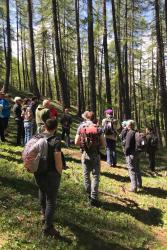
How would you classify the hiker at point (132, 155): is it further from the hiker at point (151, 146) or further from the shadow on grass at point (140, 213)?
the hiker at point (151, 146)

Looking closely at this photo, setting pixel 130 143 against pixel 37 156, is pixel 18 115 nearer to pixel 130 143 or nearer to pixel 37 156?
pixel 130 143

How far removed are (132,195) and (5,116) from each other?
21.0ft

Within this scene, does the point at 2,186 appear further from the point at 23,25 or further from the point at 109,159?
the point at 23,25

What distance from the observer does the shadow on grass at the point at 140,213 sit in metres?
10.3

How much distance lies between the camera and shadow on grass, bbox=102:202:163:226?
10299 millimetres

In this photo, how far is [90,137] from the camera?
1002 centimetres

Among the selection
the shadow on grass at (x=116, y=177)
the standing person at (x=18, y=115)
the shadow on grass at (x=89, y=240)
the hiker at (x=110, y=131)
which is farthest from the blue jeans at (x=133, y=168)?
the standing person at (x=18, y=115)

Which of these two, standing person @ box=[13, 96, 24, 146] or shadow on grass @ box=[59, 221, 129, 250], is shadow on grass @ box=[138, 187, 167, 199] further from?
standing person @ box=[13, 96, 24, 146]

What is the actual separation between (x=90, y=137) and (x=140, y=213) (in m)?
2.43

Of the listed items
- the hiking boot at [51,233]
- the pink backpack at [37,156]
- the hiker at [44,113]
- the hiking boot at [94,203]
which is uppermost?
the hiker at [44,113]

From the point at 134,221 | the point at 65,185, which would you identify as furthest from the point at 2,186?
the point at 134,221

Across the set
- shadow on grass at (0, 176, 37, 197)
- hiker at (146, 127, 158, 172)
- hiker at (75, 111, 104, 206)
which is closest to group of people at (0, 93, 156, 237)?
hiker at (75, 111, 104, 206)

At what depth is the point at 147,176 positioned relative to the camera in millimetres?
15820

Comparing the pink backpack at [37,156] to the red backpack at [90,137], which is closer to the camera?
the pink backpack at [37,156]
